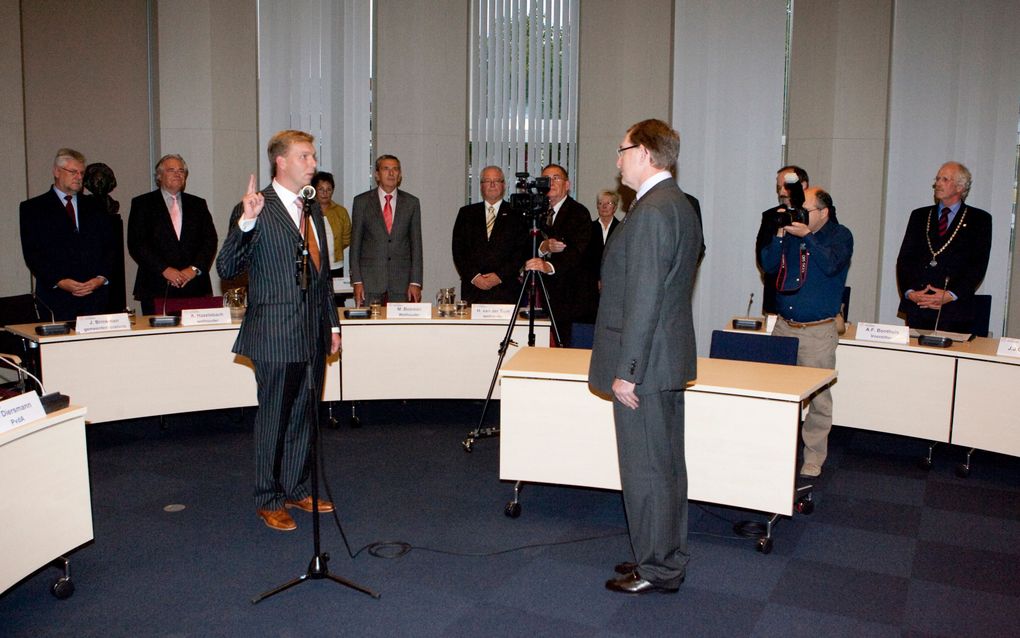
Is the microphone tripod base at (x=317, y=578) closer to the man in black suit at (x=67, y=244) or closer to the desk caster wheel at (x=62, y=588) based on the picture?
the desk caster wheel at (x=62, y=588)

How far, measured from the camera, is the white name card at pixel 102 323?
470 centimetres

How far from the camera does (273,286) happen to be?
3496 millimetres

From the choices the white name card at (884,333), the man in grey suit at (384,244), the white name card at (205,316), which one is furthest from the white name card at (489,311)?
the white name card at (884,333)

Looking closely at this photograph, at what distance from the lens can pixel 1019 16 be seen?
662 centimetres

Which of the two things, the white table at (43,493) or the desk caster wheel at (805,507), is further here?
the desk caster wheel at (805,507)

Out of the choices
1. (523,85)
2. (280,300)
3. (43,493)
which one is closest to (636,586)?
(280,300)

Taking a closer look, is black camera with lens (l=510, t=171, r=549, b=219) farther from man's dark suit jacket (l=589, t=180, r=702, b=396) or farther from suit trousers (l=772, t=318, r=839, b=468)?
man's dark suit jacket (l=589, t=180, r=702, b=396)

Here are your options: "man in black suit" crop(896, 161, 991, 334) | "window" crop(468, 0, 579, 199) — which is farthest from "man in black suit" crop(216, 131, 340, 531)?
"window" crop(468, 0, 579, 199)

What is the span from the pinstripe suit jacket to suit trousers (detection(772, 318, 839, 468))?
2.46 m

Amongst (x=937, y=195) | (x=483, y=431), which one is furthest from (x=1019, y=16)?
(x=483, y=431)

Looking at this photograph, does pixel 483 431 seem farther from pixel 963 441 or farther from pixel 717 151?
pixel 717 151

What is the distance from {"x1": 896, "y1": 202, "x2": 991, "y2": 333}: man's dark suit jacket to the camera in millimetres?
5238

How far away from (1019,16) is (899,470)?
4031mm

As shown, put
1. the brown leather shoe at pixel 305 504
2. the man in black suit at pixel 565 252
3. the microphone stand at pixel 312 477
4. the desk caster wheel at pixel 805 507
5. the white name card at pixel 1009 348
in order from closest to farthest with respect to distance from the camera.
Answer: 1. the microphone stand at pixel 312 477
2. the brown leather shoe at pixel 305 504
3. the desk caster wheel at pixel 805 507
4. the white name card at pixel 1009 348
5. the man in black suit at pixel 565 252
